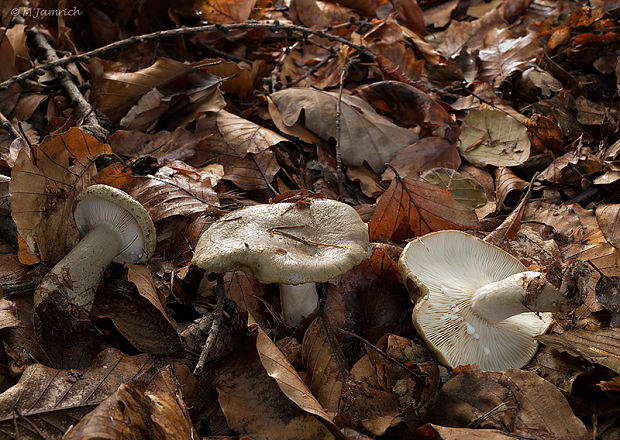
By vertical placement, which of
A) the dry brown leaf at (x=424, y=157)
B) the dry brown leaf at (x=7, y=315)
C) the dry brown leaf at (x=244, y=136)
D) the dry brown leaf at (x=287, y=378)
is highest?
the dry brown leaf at (x=7, y=315)

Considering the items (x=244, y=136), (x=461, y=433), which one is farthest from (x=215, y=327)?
(x=244, y=136)

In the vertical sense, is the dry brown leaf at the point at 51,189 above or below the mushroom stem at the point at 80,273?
above

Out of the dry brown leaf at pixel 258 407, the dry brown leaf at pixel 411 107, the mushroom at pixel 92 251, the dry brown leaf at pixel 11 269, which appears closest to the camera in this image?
the dry brown leaf at pixel 258 407

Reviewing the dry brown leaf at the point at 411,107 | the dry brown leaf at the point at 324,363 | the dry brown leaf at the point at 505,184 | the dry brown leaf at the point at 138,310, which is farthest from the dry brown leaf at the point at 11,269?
the dry brown leaf at the point at 505,184

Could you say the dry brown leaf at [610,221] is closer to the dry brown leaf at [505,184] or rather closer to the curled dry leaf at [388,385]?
the dry brown leaf at [505,184]

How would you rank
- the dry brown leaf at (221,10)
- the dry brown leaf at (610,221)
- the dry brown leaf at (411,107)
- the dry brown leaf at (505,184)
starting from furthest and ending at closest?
1. the dry brown leaf at (221,10)
2. the dry brown leaf at (411,107)
3. the dry brown leaf at (505,184)
4. the dry brown leaf at (610,221)

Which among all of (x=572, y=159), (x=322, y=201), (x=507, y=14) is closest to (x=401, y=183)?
(x=322, y=201)

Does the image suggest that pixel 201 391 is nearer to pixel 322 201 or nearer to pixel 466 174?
pixel 322 201
